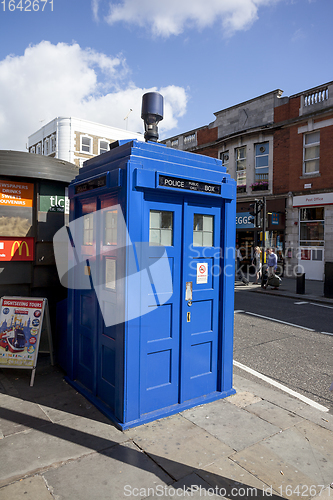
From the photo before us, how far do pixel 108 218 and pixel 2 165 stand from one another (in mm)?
2204

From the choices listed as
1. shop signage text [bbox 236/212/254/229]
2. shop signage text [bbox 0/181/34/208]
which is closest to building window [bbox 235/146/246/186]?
shop signage text [bbox 236/212/254/229]

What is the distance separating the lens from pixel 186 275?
405cm

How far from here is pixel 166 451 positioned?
3.17 metres

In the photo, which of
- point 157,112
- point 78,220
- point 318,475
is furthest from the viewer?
point 78,220

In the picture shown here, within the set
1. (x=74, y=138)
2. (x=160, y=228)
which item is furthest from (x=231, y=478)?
(x=74, y=138)

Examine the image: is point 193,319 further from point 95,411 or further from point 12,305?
point 12,305

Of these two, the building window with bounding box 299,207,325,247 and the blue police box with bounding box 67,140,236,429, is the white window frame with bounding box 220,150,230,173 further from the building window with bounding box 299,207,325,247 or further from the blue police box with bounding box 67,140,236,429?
the blue police box with bounding box 67,140,236,429

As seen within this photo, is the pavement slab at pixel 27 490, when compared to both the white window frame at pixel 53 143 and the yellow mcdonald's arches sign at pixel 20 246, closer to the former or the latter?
the yellow mcdonald's arches sign at pixel 20 246

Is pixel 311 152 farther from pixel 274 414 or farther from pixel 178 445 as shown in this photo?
pixel 178 445

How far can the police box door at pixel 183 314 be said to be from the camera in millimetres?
3789

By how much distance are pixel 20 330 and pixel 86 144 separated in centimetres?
3822

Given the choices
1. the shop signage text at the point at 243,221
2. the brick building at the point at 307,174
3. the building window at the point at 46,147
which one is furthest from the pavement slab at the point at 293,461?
the building window at the point at 46,147

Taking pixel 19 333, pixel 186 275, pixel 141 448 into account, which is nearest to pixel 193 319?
pixel 186 275

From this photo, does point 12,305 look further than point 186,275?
Yes
